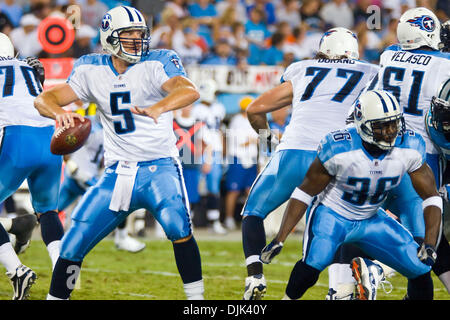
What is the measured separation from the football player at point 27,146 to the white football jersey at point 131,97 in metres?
1.07

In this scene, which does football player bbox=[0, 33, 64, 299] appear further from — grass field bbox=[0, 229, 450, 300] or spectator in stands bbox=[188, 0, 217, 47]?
spectator in stands bbox=[188, 0, 217, 47]

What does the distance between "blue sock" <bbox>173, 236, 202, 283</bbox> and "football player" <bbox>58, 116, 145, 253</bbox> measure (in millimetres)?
3177

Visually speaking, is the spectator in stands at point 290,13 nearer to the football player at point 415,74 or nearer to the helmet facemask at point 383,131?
the football player at point 415,74

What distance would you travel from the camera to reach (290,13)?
43.0ft

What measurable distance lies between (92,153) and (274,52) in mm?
4700

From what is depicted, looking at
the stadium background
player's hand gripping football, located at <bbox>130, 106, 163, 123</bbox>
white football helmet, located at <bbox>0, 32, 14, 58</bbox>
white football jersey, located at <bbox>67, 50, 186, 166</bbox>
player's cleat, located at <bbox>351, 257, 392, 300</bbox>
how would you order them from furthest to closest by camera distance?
the stadium background, white football helmet, located at <bbox>0, 32, 14, 58</bbox>, player's cleat, located at <bbox>351, 257, 392, 300</bbox>, white football jersey, located at <bbox>67, 50, 186, 166</bbox>, player's hand gripping football, located at <bbox>130, 106, 163, 123</bbox>

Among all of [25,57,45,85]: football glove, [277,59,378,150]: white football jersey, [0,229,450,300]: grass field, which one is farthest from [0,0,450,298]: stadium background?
[277,59,378,150]: white football jersey

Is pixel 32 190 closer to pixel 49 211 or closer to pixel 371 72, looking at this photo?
pixel 49 211

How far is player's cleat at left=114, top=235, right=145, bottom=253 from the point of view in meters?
8.23

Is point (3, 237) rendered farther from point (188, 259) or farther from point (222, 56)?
point (222, 56)

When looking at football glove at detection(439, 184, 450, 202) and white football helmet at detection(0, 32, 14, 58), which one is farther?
white football helmet at detection(0, 32, 14, 58)

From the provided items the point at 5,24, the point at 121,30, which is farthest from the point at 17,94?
the point at 5,24

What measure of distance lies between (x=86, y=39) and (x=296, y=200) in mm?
6258

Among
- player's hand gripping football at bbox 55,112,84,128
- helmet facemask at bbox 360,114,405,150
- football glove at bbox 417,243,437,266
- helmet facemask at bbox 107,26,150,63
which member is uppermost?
helmet facemask at bbox 107,26,150,63
